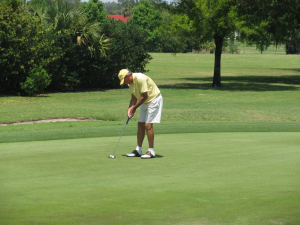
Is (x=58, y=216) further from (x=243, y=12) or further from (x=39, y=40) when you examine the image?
(x=243, y=12)

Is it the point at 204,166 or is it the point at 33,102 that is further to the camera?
the point at 33,102

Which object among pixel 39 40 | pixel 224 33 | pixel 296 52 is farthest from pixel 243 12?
pixel 296 52

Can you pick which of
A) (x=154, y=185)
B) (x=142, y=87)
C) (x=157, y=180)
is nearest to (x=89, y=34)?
(x=142, y=87)

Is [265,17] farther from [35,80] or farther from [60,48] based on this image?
[35,80]

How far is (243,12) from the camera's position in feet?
112

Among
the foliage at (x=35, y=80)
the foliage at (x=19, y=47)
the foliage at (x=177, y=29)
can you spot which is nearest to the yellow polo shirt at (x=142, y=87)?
the foliage at (x=19, y=47)

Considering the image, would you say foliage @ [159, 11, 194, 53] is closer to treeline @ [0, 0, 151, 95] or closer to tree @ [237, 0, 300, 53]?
treeline @ [0, 0, 151, 95]

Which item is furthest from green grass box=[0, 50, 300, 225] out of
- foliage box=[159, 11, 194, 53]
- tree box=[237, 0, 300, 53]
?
foliage box=[159, 11, 194, 53]

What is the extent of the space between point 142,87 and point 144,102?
323 mm

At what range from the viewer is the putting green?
5227 millimetres

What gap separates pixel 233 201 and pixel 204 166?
2.20m

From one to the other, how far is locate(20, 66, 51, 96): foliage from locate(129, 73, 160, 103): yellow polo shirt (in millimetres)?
20200

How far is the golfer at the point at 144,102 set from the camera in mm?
9297

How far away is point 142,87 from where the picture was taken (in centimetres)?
930
